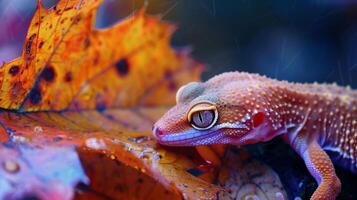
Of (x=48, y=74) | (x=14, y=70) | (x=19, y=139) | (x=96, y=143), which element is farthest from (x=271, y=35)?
(x=19, y=139)

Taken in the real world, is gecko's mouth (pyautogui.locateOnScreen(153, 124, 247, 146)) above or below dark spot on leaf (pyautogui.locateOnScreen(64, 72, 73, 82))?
below

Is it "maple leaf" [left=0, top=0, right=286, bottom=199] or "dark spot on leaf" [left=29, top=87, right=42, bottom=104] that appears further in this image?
"dark spot on leaf" [left=29, top=87, right=42, bottom=104]

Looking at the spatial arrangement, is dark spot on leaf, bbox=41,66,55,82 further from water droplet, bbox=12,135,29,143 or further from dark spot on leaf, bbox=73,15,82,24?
water droplet, bbox=12,135,29,143

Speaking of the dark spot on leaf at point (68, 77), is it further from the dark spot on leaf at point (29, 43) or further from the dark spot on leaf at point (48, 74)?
the dark spot on leaf at point (29, 43)

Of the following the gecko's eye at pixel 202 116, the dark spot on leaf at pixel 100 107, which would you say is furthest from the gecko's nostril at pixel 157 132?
→ the dark spot on leaf at pixel 100 107

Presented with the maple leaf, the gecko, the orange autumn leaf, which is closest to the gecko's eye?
the gecko

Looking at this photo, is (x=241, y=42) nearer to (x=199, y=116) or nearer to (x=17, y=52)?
(x=199, y=116)
